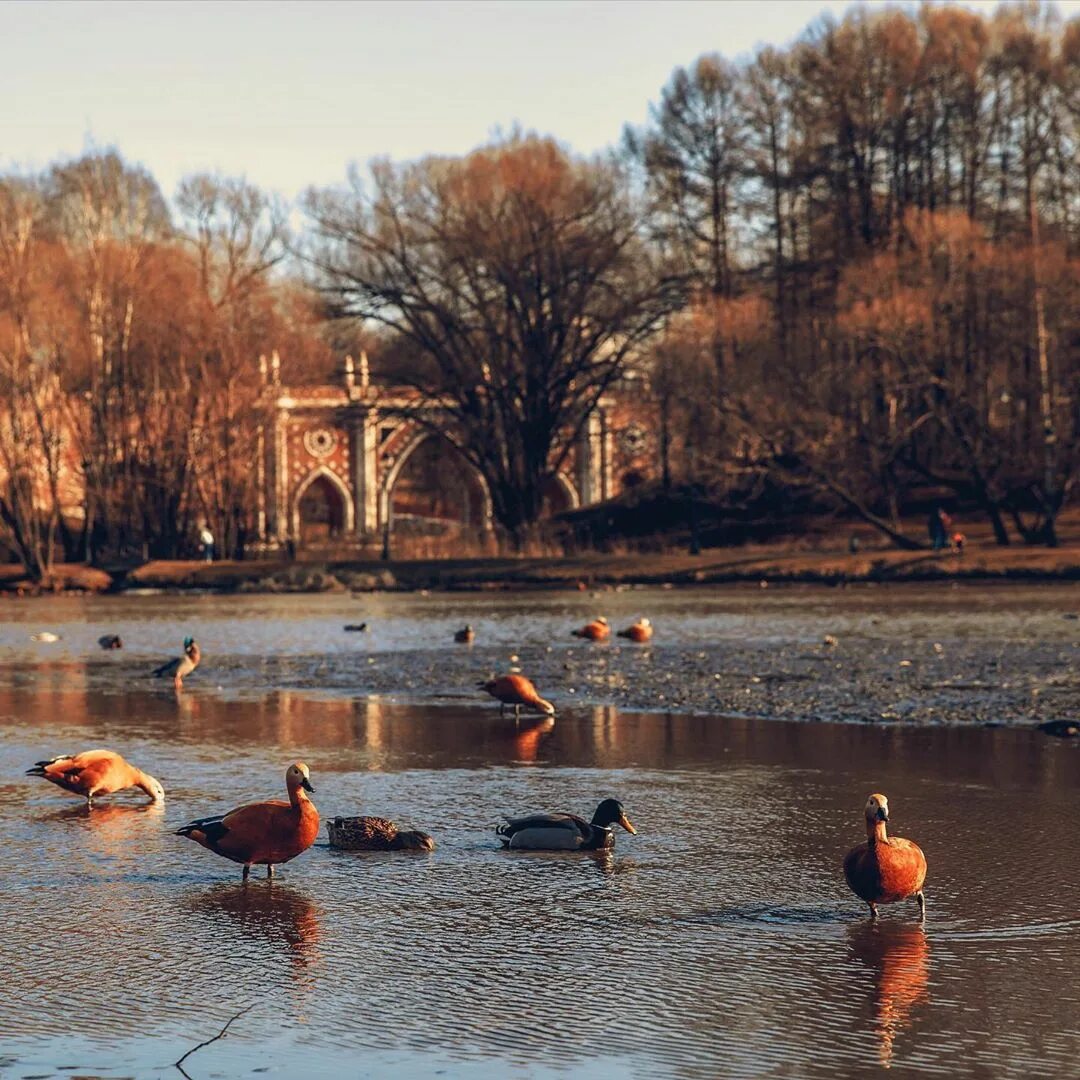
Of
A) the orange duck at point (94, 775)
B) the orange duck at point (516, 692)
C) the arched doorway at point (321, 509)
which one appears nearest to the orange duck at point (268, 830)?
the orange duck at point (94, 775)

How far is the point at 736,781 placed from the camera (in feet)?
46.4

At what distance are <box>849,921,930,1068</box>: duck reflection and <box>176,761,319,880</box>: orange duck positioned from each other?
10.8ft

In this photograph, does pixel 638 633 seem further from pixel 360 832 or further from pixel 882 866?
pixel 882 866

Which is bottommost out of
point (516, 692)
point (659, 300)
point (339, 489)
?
point (516, 692)

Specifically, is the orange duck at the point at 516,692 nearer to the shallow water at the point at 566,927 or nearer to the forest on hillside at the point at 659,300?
the shallow water at the point at 566,927

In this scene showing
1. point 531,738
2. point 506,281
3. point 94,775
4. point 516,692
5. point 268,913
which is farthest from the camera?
point 506,281

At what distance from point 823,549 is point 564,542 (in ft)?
38.6

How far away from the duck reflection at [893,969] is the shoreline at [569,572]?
120 ft

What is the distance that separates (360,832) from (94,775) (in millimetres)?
2764

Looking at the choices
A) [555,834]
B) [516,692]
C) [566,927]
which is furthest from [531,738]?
[566,927]

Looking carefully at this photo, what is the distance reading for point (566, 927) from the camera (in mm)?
9328

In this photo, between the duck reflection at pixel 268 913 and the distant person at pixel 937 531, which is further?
the distant person at pixel 937 531

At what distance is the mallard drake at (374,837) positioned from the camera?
11.4m

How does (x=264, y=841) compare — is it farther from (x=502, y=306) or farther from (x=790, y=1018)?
(x=502, y=306)
